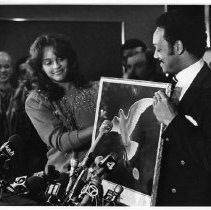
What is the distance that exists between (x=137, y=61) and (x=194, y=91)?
291mm

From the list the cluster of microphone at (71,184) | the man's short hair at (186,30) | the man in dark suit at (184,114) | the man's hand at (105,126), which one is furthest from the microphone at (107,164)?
the man's short hair at (186,30)

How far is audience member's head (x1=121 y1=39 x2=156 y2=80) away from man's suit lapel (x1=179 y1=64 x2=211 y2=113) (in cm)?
19

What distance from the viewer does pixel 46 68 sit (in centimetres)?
175

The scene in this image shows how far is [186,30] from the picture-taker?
170 cm

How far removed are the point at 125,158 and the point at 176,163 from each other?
230mm

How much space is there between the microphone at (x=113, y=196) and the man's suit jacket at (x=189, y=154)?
18 cm

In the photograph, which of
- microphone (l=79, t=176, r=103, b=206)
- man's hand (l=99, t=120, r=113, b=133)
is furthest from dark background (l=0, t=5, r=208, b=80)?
microphone (l=79, t=176, r=103, b=206)

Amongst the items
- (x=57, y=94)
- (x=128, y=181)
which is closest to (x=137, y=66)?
(x=57, y=94)

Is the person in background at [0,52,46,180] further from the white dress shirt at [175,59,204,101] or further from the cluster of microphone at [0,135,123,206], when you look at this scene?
the white dress shirt at [175,59,204,101]

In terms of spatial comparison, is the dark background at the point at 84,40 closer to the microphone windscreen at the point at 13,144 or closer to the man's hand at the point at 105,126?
the man's hand at the point at 105,126

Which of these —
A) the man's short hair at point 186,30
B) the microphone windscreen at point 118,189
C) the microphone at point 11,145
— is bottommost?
the microphone windscreen at point 118,189

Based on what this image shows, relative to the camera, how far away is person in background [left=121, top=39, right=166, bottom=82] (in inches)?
67.8

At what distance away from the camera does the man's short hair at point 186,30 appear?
1.70m

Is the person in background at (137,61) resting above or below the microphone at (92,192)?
above
